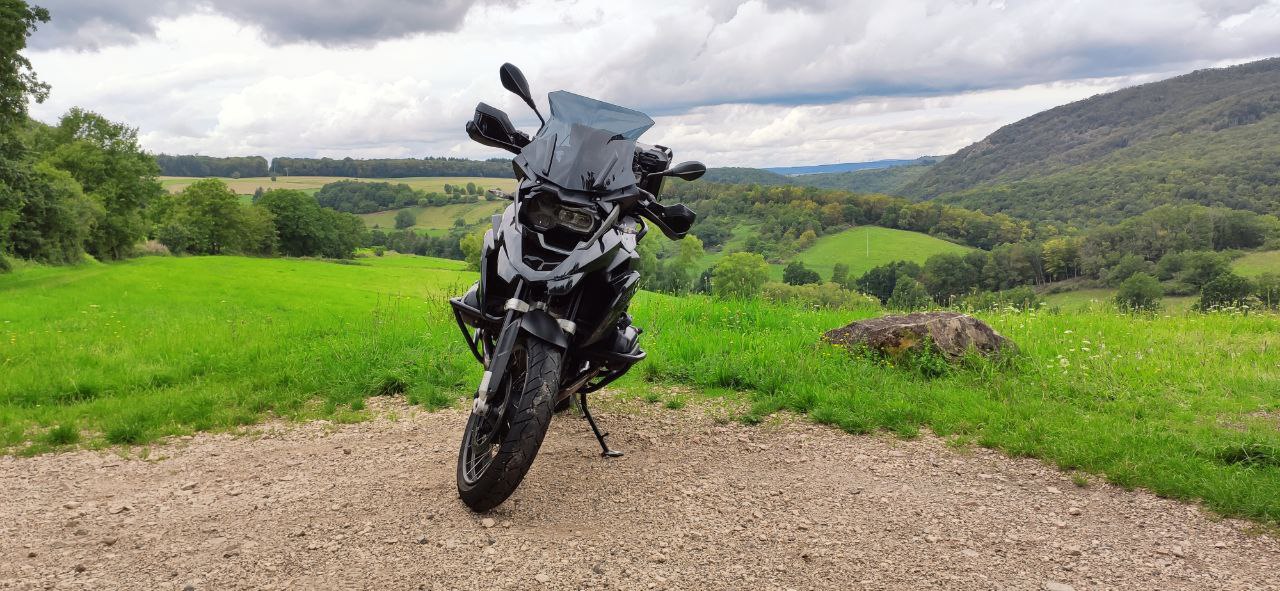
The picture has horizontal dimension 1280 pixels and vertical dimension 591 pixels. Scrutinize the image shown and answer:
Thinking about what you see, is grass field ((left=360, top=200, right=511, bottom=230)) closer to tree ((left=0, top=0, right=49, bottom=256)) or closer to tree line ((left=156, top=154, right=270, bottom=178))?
tree line ((left=156, top=154, right=270, bottom=178))

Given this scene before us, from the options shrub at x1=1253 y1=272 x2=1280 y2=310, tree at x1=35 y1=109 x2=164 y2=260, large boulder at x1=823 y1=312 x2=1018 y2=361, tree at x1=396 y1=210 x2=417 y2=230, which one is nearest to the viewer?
large boulder at x1=823 y1=312 x2=1018 y2=361

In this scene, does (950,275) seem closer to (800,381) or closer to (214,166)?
(800,381)

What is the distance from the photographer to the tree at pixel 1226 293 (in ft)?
40.6

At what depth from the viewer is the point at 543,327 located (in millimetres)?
4004

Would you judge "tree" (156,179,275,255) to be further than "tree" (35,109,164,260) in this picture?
Yes

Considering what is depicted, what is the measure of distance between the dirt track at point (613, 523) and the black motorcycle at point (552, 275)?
50 cm

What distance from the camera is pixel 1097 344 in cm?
788

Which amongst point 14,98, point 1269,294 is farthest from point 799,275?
point 14,98

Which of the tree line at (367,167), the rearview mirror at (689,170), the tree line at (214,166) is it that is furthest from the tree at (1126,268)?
the tree line at (214,166)

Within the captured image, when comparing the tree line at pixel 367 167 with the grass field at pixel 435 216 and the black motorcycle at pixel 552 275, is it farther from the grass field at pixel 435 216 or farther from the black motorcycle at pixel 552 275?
the black motorcycle at pixel 552 275

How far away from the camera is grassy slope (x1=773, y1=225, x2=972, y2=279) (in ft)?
202

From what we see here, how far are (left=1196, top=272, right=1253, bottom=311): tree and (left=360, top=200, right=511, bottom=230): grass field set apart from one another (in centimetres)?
7689

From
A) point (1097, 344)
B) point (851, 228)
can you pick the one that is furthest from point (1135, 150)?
point (1097, 344)

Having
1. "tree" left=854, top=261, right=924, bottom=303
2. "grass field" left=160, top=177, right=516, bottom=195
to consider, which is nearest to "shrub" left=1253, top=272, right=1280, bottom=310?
"tree" left=854, top=261, right=924, bottom=303
